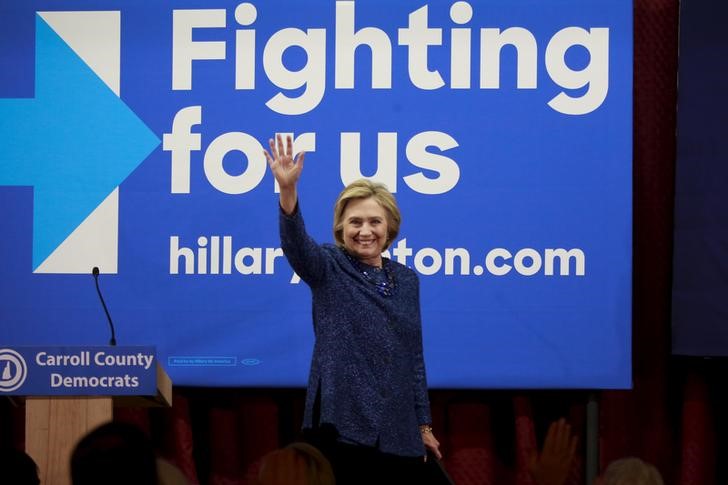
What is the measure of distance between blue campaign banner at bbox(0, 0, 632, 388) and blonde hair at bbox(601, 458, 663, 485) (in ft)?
7.41

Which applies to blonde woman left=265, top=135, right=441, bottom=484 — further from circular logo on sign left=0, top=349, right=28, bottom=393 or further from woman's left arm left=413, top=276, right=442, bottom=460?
circular logo on sign left=0, top=349, right=28, bottom=393

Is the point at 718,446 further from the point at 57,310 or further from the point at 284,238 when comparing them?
the point at 57,310

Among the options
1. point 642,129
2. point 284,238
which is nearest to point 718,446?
point 642,129

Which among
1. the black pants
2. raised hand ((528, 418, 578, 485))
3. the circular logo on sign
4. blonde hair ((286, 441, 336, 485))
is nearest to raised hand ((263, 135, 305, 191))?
the black pants

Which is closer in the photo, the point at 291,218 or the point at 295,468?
the point at 295,468

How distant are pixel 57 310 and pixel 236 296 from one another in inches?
28.5

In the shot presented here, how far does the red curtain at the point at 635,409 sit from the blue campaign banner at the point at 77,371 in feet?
4.72

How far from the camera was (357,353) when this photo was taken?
3.18m

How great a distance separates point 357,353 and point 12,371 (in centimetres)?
102

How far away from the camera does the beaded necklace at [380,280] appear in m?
3.27

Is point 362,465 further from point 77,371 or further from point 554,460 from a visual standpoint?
point 554,460

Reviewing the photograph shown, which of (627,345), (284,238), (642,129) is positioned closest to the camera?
(284,238)

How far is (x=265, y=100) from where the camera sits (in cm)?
453

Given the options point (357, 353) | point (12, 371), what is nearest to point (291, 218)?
point (357, 353)
